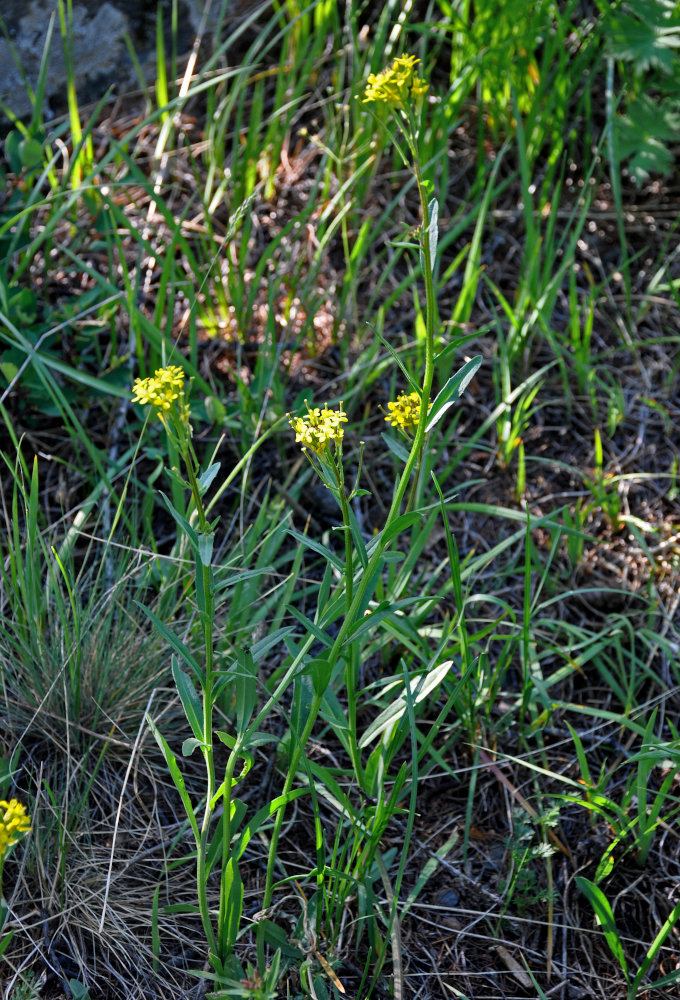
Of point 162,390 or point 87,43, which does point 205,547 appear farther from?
point 87,43

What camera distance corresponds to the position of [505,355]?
193cm

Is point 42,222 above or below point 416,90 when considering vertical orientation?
below

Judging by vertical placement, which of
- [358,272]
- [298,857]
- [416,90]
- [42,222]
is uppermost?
[416,90]

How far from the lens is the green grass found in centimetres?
124

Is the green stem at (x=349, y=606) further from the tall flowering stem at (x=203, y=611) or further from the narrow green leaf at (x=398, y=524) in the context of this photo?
the tall flowering stem at (x=203, y=611)

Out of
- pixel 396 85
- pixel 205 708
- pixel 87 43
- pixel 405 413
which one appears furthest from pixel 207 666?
pixel 87 43

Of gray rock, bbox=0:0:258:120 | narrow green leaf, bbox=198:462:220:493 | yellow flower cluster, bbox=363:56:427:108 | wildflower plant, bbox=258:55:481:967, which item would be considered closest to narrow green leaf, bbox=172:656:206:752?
wildflower plant, bbox=258:55:481:967

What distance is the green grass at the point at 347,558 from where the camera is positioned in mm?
1236

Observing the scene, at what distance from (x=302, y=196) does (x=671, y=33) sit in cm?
104

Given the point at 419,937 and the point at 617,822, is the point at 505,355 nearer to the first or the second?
the point at 617,822

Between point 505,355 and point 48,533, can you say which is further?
point 505,355

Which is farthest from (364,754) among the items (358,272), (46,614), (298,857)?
(358,272)

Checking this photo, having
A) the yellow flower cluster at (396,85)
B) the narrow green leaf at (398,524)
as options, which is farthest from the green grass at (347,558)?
the yellow flower cluster at (396,85)

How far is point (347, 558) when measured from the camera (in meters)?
Result: 1.04
